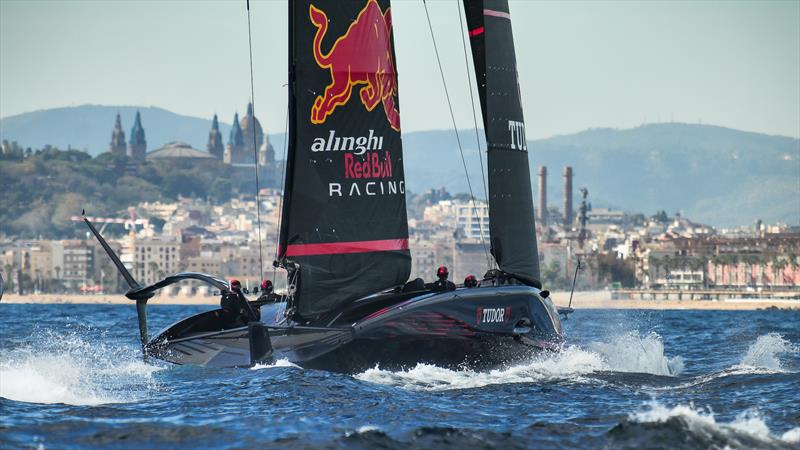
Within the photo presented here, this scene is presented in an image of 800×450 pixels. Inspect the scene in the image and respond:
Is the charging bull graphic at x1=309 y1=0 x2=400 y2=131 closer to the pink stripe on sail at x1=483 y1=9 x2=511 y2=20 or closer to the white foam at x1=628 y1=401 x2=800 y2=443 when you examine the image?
the pink stripe on sail at x1=483 y1=9 x2=511 y2=20

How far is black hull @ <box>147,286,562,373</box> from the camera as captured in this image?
17859 mm

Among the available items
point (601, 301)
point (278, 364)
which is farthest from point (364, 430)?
point (601, 301)

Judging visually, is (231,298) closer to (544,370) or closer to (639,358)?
(544,370)

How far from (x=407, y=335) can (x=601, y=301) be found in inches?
4606

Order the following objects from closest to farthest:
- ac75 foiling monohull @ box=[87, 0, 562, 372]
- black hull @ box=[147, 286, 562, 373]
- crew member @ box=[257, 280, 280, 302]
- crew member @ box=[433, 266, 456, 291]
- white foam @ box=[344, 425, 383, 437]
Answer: white foam @ box=[344, 425, 383, 437] → black hull @ box=[147, 286, 562, 373] → ac75 foiling monohull @ box=[87, 0, 562, 372] → crew member @ box=[433, 266, 456, 291] → crew member @ box=[257, 280, 280, 302]

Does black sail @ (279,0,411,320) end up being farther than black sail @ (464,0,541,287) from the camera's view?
No

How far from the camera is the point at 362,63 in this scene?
62.9 ft

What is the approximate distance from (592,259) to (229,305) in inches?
5926

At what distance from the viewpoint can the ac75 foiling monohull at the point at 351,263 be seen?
709 inches

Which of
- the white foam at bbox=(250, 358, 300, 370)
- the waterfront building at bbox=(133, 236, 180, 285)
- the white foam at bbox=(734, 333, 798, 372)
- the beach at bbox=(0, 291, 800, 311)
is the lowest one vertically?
the beach at bbox=(0, 291, 800, 311)

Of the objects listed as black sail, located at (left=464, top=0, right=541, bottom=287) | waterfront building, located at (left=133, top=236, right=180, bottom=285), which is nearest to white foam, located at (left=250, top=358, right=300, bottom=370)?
black sail, located at (left=464, top=0, right=541, bottom=287)

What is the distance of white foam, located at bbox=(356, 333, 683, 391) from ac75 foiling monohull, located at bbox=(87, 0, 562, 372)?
16cm

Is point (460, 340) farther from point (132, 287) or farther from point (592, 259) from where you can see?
point (592, 259)

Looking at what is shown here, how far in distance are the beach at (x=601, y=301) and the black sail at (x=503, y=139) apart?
96.3m
